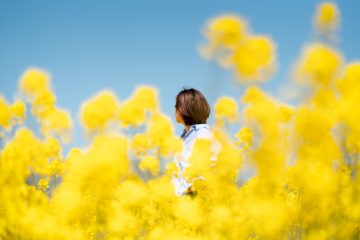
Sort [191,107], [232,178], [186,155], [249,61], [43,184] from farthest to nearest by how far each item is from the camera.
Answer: [43,184] → [191,107] → [186,155] → [232,178] → [249,61]

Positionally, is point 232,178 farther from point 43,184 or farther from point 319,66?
point 43,184

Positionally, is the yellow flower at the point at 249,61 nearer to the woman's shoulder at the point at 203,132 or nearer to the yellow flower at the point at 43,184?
the woman's shoulder at the point at 203,132

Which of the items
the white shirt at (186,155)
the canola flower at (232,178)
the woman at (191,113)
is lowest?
the canola flower at (232,178)

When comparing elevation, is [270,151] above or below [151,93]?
below

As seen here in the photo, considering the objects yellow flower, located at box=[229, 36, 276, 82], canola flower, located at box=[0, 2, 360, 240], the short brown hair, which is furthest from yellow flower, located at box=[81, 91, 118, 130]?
yellow flower, located at box=[229, 36, 276, 82]

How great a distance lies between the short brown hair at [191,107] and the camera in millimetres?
3338

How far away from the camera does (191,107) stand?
334 cm

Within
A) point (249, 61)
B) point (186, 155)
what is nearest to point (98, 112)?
point (186, 155)

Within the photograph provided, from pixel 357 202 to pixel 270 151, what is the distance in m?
0.58

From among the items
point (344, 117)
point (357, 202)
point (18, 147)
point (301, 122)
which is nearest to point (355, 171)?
point (357, 202)

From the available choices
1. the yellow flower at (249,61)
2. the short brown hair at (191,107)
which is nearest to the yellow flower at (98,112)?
the short brown hair at (191,107)

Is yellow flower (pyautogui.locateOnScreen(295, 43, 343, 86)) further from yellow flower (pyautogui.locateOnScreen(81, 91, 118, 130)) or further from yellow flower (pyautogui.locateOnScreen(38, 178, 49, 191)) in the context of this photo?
yellow flower (pyautogui.locateOnScreen(38, 178, 49, 191))

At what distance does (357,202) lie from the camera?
1844mm

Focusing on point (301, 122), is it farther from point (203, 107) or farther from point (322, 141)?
point (203, 107)
